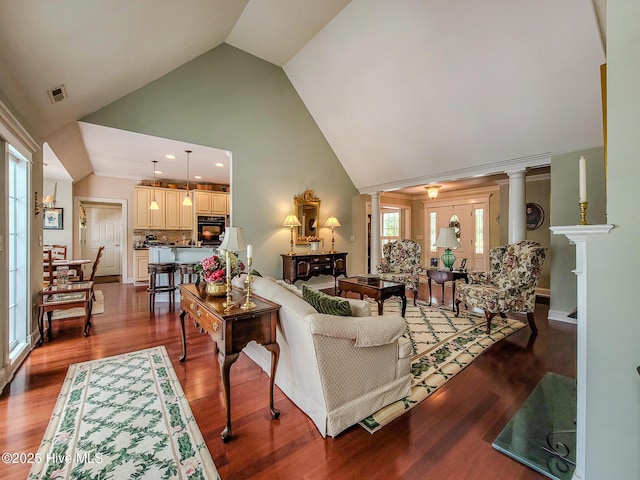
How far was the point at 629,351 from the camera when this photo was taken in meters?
1.12

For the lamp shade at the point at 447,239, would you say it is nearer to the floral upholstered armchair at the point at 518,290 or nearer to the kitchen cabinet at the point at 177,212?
the floral upholstered armchair at the point at 518,290

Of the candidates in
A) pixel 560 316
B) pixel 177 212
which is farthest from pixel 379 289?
pixel 177 212

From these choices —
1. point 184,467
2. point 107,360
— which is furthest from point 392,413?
point 107,360

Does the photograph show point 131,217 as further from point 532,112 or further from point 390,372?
point 532,112

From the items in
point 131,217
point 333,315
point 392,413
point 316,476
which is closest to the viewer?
point 316,476

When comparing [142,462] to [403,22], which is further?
[403,22]

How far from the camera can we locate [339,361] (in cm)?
165

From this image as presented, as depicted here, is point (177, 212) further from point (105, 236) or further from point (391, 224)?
point (391, 224)

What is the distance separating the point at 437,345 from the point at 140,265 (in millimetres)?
6685

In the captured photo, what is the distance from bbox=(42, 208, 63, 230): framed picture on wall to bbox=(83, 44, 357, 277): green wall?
11.6 feet

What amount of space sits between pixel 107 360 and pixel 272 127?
439 cm

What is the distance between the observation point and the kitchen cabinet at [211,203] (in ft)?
23.2

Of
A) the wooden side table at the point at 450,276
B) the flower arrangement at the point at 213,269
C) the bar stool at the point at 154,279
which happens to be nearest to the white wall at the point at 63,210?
the bar stool at the point at 154,279

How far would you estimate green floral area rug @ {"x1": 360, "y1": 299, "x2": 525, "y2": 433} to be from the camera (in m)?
1.95
